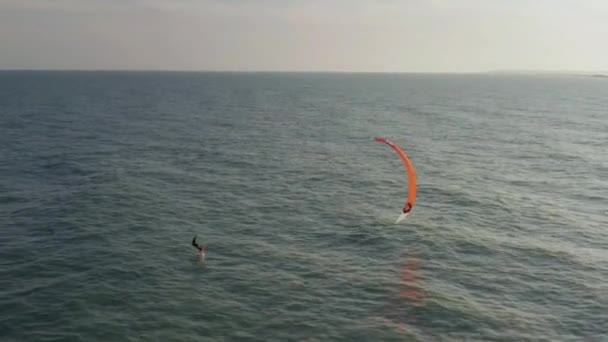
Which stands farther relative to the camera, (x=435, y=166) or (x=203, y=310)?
(x=435, y=166)

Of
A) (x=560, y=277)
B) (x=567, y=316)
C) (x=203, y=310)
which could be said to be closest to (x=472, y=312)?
(x=567, y=316)

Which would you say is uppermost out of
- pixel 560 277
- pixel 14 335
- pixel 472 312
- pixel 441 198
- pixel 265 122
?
pixel 265 122

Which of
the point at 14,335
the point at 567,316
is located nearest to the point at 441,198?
the point at 567,316

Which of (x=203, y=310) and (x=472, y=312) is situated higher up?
(x=472, y=312)

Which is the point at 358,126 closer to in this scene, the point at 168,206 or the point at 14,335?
the point at 168,206

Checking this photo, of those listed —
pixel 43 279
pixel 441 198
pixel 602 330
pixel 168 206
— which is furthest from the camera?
pixel 441 198

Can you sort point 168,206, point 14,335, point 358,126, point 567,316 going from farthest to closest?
point 358,126 → point 168,206 → point 567,316 → point 14,335
